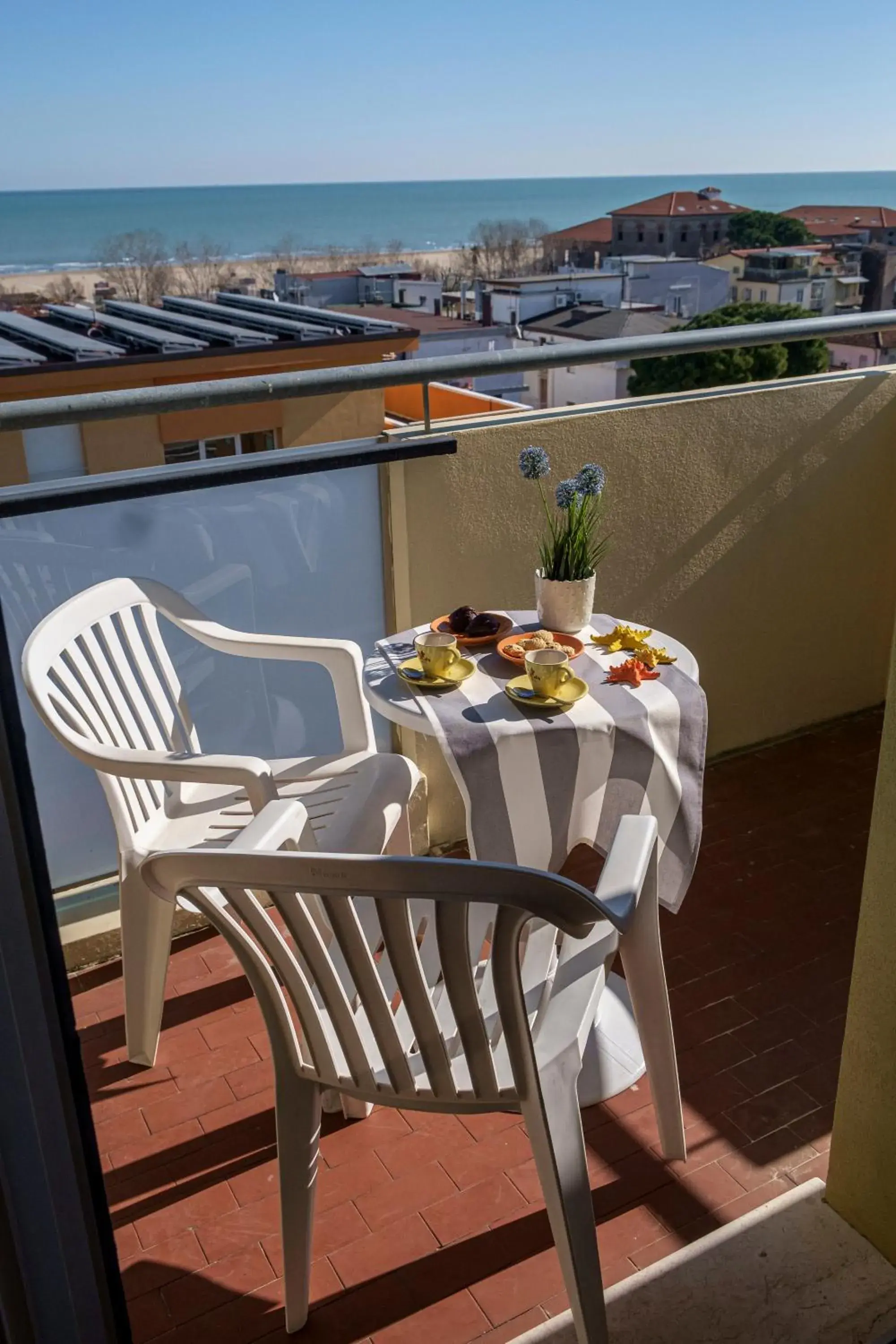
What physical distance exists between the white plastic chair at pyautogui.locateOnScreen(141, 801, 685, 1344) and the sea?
53.9 metres

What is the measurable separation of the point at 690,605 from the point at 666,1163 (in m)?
1.74

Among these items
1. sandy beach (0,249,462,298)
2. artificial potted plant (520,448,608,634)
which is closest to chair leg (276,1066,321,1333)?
artificial potted plant (520,448,608,634)

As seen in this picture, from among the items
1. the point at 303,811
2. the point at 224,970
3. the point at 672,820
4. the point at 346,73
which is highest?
the point at 346,73

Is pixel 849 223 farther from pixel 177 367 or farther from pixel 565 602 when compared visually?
pixel 565 602

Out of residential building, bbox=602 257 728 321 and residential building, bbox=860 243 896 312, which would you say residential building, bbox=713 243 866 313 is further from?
residential building, bbox=602 257 728 321

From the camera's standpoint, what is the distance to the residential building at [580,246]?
5228 cm

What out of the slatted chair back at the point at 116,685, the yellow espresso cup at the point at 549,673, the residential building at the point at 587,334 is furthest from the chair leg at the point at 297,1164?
the residential building at the point at 587,334

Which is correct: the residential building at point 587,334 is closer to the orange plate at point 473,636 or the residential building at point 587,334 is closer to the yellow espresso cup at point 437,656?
the orange plate at point 473,636

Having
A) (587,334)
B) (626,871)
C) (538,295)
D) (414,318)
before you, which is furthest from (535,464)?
(538,295)

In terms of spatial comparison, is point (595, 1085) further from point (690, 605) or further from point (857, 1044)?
point (690, 605)

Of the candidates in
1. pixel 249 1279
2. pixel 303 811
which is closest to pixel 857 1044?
pixel 303 811

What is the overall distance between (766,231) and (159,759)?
57139mm

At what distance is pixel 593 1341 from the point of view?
4.64 ft

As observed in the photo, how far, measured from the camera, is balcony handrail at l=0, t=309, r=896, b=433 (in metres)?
1.95
